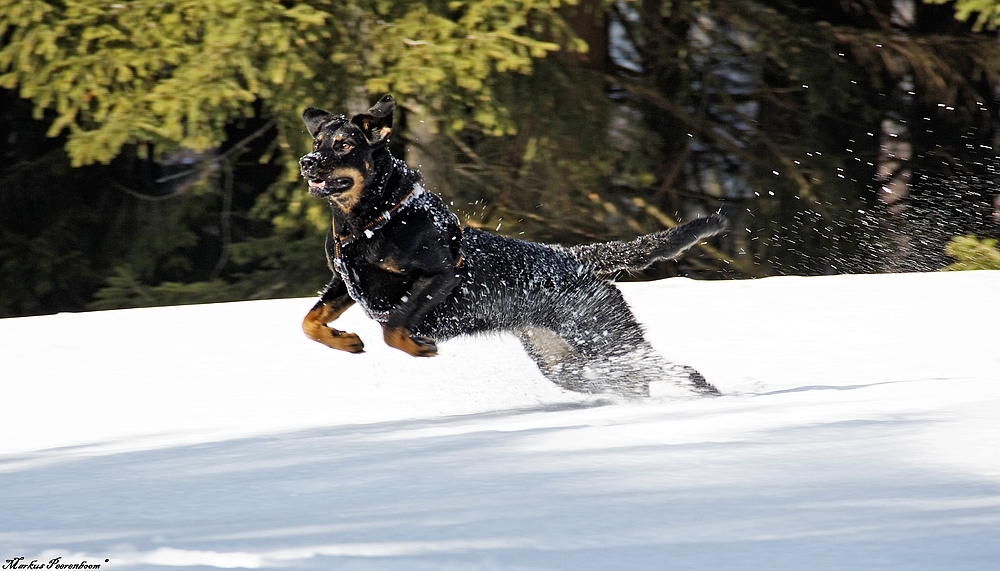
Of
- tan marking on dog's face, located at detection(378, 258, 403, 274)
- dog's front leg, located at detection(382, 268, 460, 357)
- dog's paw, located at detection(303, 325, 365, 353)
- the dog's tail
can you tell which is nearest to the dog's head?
tan marking on dog's face, located at detection(378, 258, 403, 274)

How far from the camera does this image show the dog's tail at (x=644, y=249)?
15.0 feet

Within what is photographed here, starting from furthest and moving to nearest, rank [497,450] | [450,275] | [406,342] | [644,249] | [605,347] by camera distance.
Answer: [644,249] → [605,347] → [450,275] → [406,342] → [497,450]

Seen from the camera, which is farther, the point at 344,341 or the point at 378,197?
the point at 344,341

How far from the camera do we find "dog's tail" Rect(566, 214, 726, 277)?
15.0 feet

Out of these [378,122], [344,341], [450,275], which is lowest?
[344,341]

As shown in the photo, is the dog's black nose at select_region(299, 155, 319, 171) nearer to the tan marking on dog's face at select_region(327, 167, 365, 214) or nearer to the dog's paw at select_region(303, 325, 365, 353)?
the tan marking on dog's face at select_region(327, 167, 365, 214)

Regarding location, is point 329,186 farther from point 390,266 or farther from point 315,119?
point 315,119

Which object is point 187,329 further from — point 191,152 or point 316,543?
point 191,152

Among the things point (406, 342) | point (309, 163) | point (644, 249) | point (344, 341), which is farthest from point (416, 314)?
point (644, 249)

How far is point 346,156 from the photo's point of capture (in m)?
3.86

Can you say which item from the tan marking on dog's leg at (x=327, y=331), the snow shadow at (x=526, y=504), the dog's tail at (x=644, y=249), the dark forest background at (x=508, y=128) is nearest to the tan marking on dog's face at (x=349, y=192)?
the tan marking on dog's leg at (x=327, y=331)

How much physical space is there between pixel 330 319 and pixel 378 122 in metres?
0.81

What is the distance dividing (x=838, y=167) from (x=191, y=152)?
746 centimetres

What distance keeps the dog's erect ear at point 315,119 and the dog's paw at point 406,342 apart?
0.85m
